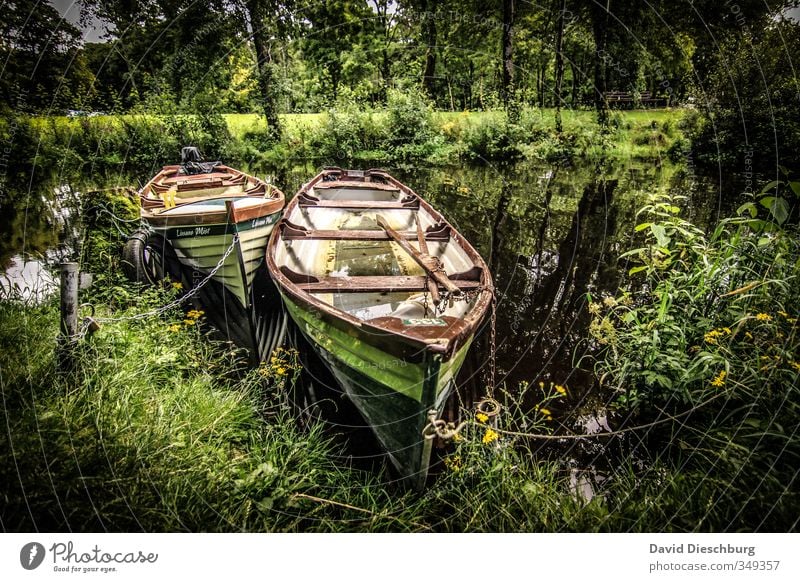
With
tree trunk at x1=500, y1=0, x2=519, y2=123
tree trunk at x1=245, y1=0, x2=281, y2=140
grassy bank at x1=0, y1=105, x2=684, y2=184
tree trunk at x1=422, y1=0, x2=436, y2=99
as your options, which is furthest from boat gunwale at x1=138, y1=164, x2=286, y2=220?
tree trunk at x1=500, y1=0, x2=519, y2=123

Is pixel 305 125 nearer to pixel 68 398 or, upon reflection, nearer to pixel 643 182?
pixel 643 182

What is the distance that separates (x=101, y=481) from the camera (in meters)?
1.77

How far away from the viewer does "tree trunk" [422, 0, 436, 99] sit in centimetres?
546

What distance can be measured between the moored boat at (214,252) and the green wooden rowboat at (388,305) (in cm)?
41

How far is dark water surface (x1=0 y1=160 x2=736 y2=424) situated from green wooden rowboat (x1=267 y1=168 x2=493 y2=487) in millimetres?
974

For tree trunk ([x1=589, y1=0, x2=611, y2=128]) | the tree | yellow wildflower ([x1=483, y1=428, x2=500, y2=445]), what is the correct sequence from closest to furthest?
1. yellow wildflower ([x1=483, y1=428, x2=500, y2=445])
2. the tree
3. tree trunk ([x1=589, y1=0, x2=611, y2=128])

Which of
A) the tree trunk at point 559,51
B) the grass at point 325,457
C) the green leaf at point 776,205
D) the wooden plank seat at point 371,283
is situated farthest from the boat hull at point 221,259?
the tree trunk at point 559,51

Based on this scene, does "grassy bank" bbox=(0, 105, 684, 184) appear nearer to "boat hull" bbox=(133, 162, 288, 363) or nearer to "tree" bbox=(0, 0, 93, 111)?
"tree" bbox=(0, 0, 93, 111)

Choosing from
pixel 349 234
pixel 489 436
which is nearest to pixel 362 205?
pixel 349 234

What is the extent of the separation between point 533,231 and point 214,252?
5248 millimetres

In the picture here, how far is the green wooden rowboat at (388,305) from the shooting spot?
221 centimetres
